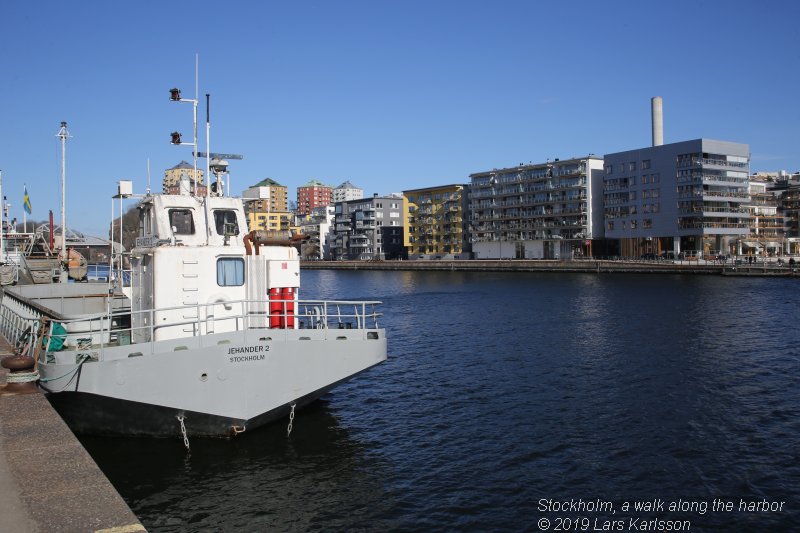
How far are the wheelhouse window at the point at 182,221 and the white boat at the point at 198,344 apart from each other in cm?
3

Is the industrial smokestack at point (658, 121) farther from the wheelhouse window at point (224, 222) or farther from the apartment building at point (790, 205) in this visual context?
the wheelhouse window at point (224, 222)

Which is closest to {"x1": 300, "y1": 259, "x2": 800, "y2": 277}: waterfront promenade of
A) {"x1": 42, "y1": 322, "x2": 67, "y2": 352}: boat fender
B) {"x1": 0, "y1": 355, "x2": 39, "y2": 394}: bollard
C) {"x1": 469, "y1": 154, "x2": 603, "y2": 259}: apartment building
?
{"x1": 469, "y1": 154, "x2": 603, "y2": 259}: apartment building

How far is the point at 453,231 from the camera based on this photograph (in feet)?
536

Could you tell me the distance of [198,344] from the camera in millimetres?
15891

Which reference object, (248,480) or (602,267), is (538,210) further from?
(248,480)

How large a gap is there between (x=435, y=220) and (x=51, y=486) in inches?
6272

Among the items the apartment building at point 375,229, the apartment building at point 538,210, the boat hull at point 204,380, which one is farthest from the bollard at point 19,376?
the apartment building at point 375,229

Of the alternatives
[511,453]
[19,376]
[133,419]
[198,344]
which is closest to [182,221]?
[198,344]

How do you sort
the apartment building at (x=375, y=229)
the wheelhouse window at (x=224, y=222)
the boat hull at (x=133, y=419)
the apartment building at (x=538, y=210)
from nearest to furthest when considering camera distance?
the boat hull at (x=133, y=419) → the wheelhouse window at (x=224, y=222) → the apartment building at (x=538, y=210) → the apartment building at (x=375, y=229)

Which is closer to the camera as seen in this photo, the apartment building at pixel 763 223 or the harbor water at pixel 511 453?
the harbor water at pixel 511 453

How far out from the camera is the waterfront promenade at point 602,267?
312 ft

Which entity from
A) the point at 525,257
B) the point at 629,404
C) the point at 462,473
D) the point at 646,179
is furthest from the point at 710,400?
the point at 525,257

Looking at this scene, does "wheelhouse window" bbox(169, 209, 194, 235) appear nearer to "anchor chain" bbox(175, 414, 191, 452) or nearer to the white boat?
the white boat

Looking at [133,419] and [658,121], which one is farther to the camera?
[658,121]
